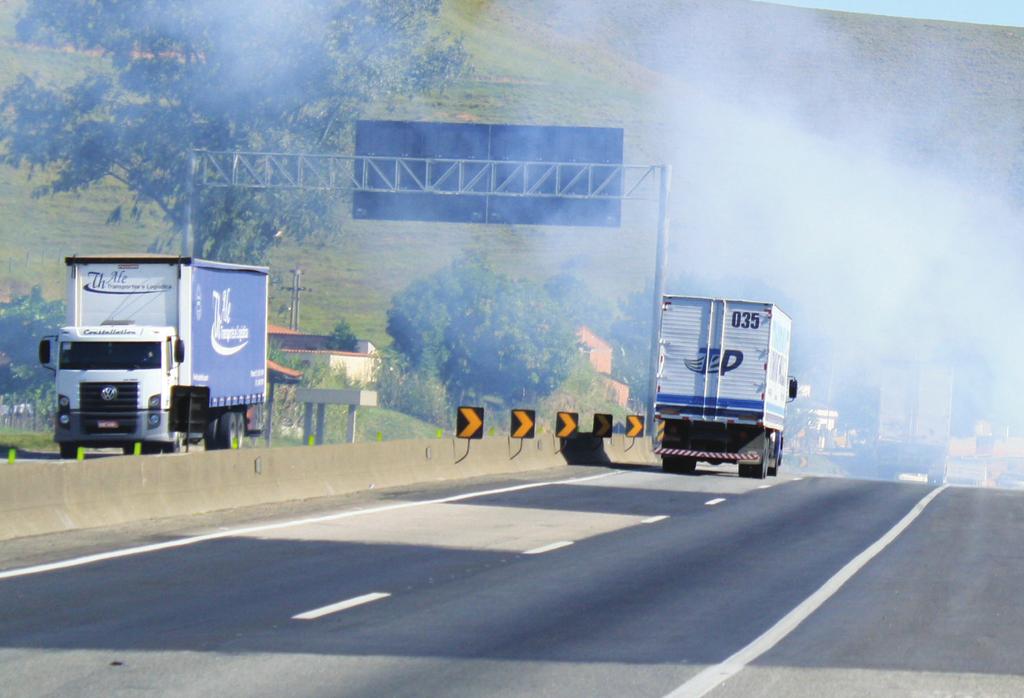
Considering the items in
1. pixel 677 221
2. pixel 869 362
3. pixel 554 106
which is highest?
pixel 554 106

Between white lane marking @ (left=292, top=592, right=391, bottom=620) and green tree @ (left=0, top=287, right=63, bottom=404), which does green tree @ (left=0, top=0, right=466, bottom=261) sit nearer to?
green tree @ (left=0, top=287, right=63, bottom=404)

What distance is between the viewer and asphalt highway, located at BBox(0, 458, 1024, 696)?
1020 cm

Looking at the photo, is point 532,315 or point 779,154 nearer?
point 532,315

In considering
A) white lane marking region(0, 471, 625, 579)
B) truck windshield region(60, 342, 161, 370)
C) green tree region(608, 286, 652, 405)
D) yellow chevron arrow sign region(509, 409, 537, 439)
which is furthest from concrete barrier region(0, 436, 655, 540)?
green tree region(608, 286, 652, 405)

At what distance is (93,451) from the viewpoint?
36.8 metres

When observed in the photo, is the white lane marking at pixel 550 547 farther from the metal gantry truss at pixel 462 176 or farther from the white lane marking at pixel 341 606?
the metal gantry truss at pixel 462 176

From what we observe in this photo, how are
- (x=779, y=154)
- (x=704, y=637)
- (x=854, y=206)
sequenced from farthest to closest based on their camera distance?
(x=779, y=154) → (x=854, y=206) → (x=704, y=637)

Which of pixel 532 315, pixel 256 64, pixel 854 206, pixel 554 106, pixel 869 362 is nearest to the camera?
pixel 256 64

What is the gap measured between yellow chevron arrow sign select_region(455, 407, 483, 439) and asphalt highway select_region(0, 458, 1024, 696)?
9.97 metres

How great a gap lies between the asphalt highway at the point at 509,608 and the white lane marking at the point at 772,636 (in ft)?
0.12

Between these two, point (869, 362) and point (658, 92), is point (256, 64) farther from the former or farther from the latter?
point (658, 92)

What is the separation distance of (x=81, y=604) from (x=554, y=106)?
152221 mm

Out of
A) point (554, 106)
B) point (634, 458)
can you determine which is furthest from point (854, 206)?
point (634, 458)

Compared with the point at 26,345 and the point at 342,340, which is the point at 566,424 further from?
the point at 342,340
